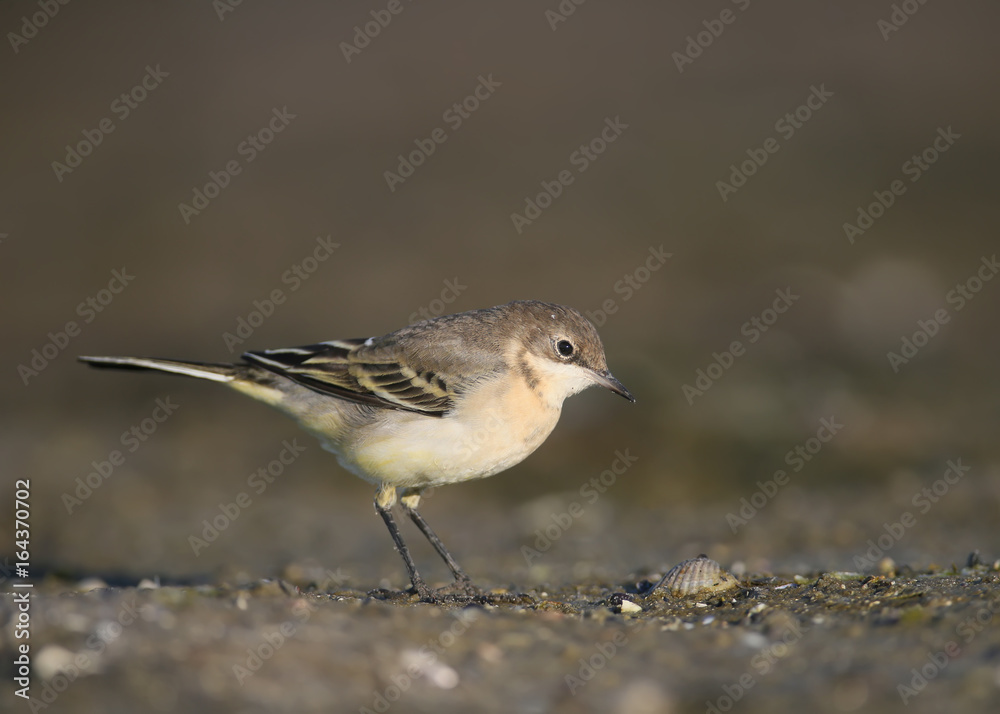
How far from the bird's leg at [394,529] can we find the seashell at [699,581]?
5.98 ft

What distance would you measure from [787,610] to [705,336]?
37.0 ft

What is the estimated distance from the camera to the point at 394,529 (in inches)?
343

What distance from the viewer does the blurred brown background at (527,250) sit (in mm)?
13664

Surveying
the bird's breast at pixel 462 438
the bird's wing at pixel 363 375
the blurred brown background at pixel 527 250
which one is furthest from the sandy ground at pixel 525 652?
the blurred brown background at pixel 527 250

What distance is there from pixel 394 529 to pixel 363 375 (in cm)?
128

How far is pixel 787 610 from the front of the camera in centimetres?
676

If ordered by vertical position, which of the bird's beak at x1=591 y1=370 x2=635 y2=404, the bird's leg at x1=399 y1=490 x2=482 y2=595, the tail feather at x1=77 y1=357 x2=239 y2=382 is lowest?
the bird's leg at x1=399 y1=490 x2=482 y2=595

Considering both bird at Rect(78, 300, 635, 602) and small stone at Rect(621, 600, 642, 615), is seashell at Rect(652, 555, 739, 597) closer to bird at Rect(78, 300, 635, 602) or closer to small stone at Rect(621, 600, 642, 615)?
small stone at Rect(621, 600, 642, 615)

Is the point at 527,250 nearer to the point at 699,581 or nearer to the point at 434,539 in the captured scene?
the point at 434,539

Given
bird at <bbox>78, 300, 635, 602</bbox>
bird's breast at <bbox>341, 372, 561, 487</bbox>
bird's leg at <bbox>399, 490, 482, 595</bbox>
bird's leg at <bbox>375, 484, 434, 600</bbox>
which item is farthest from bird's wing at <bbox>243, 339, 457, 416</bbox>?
bird's leg at <bbox>399, 490, 482, 595</bbox>

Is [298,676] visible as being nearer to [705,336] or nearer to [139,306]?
[705,336]

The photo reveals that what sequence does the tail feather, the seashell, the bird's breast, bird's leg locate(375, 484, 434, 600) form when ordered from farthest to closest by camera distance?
the tail feather, bird's leg locate(375, 484, 434, 600), the bird's breast, the seashell

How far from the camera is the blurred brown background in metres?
13.7

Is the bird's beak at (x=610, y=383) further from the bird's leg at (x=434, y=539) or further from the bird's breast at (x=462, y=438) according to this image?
the bird's leg at (x=434, y=539)
